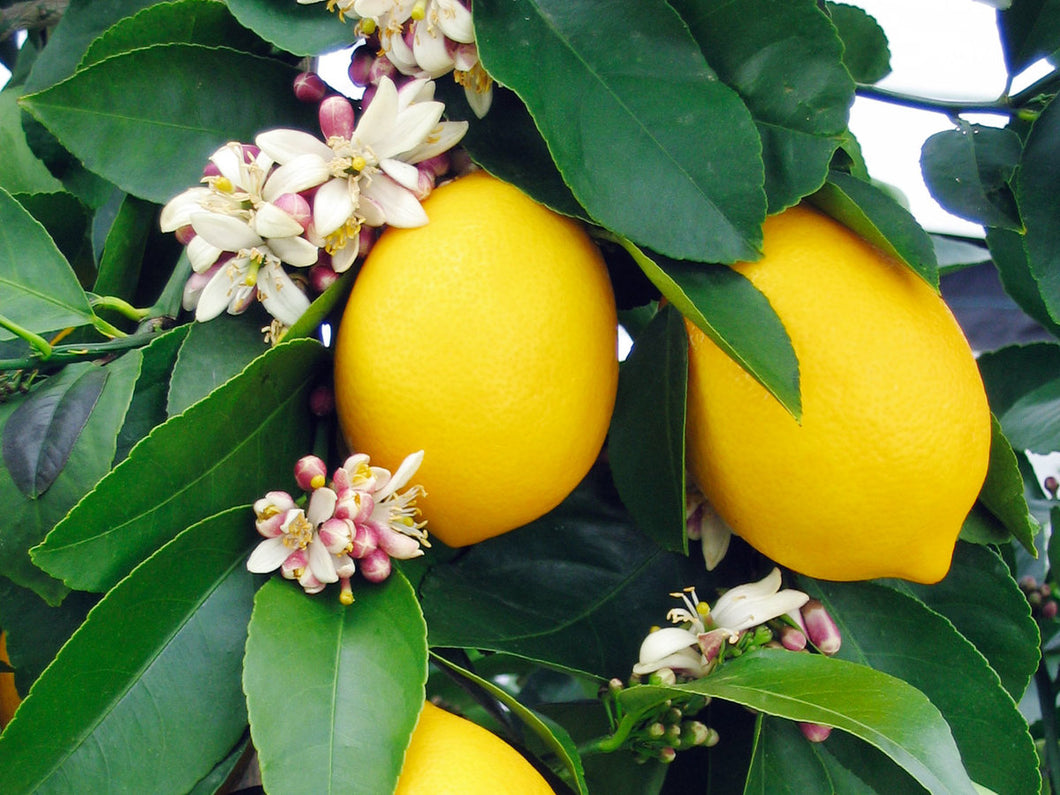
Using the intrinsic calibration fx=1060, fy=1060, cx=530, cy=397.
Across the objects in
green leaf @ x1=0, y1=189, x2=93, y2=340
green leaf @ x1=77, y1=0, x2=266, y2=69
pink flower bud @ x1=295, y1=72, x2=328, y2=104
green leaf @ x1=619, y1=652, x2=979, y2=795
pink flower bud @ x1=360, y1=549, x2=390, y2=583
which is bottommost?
green leaf @ x1=619, y1=652, x2=979, y2=795

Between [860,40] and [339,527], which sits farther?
[860,40]

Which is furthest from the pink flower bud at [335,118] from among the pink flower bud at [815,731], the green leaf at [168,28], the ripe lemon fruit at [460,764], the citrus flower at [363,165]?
the pink flower bud at [815,731]

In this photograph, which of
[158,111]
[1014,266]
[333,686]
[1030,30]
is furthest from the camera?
[1014,266]

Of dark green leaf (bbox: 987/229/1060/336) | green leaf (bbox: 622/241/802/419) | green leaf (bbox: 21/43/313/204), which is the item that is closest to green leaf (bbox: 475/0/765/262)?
green leaf (bbox: 622/241/802/419)

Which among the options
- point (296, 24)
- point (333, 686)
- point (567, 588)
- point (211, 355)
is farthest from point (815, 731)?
point (296, 24)

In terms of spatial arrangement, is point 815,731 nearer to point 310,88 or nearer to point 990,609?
point 990,609

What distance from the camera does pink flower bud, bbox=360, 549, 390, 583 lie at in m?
0.54

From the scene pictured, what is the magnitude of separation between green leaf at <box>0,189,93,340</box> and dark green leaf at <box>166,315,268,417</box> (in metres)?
0.07

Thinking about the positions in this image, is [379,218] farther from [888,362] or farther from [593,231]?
[888,362]

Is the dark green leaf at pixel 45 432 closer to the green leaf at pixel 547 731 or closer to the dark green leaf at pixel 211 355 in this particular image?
Answer: the dark green leaf at pixel 211 355

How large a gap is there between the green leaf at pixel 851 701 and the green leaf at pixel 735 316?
0.14 meters

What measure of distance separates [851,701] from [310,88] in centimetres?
44

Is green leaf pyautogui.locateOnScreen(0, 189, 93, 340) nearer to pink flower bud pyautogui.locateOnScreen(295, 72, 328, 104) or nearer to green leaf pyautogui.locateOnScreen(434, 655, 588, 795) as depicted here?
pink flower bud pyautogui.locateOnScreen(295, 72, 328, 104)

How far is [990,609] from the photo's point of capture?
656 mm
